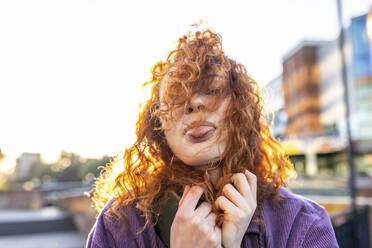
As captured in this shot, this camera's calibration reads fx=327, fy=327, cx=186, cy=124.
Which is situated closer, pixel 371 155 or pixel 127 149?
pixel 127 149

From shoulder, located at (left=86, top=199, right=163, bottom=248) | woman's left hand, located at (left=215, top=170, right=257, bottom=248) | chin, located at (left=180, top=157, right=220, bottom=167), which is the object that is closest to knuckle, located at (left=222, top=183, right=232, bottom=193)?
woman's left hand, located at (left=215, top=170, right=257, bottom=248)

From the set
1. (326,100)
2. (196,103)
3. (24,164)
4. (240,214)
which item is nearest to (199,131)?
(196,103)

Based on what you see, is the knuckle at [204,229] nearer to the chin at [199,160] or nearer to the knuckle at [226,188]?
the knuckle at [226,188]

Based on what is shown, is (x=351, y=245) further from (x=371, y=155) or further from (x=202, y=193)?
(x=371, y=155)

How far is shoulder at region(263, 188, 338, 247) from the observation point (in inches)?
50.4

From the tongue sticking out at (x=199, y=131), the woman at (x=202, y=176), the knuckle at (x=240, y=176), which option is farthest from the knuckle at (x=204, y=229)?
the tongue sticking out at (x=199, y=131)

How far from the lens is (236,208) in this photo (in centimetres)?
116

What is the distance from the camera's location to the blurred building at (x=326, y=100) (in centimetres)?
3703

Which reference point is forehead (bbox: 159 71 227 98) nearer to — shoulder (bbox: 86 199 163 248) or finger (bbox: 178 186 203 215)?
finger (bbox: 178 186 203 215)

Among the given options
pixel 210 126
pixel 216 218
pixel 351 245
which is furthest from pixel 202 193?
pixel 351 245

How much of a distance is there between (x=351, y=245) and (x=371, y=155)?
39331 mm

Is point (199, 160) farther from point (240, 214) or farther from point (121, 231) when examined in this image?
point (121, 231)

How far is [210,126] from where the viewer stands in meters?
1.27

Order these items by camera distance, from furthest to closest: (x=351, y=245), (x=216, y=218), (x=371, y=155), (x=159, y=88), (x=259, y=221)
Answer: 1. (x=371, y=155)
2. (x=351, y=245)
3. (x=159, y=88)
4. (x=259, y=221)
5. (x=216, y=218)
